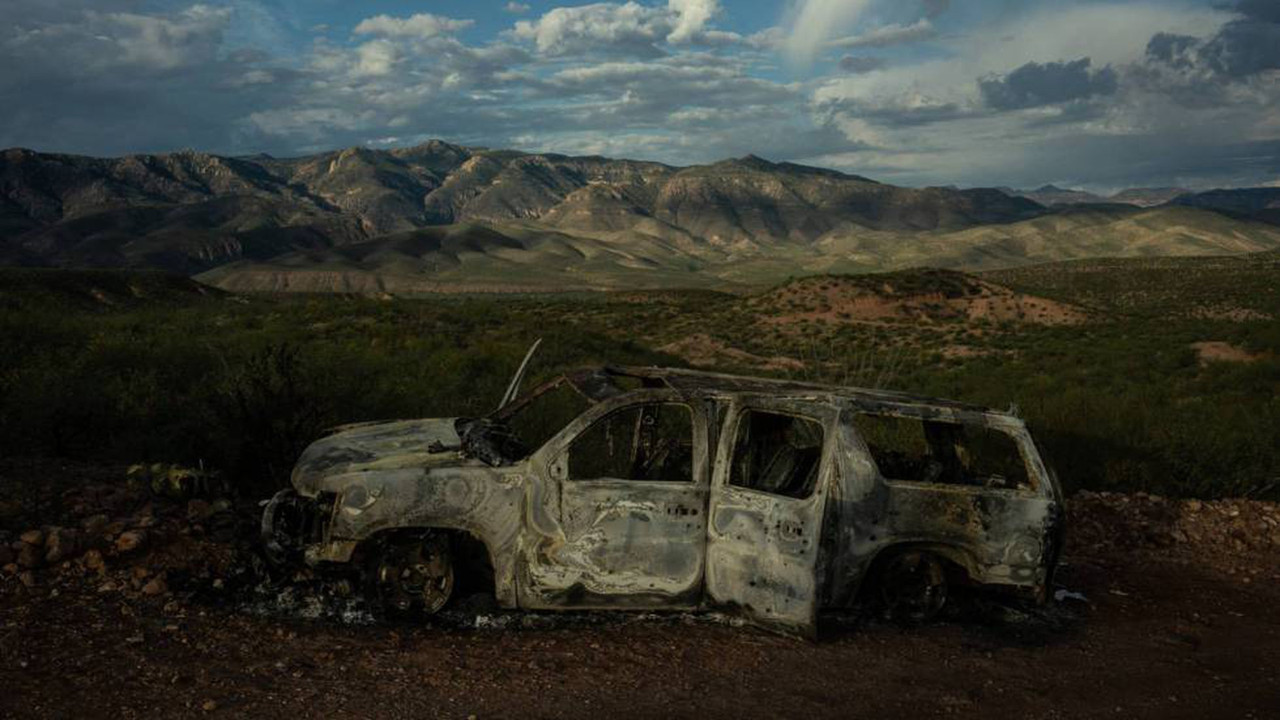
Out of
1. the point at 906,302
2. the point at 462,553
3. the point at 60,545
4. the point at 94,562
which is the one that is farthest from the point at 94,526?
the point at 906,302

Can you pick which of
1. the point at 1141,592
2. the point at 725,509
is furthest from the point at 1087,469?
the point at 725,509

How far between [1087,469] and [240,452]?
9.65 m

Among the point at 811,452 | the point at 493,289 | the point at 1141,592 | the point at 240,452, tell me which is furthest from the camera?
the point at 493,289

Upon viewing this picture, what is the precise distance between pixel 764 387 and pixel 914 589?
188cm

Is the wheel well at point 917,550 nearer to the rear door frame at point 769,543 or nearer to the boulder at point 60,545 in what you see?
the rear door frame at point 769,543

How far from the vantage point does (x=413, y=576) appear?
6328 mm

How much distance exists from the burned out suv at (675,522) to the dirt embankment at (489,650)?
31 cm

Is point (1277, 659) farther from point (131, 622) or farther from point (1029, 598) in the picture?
point (131, 622)

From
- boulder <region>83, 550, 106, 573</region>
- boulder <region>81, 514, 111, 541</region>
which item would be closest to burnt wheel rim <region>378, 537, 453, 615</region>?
boulder <region>83, 550, 106, 573</region>

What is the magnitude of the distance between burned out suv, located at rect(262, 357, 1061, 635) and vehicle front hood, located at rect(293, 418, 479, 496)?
0.07ft

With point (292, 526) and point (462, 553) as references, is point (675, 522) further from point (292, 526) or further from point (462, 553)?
point (292, 526)

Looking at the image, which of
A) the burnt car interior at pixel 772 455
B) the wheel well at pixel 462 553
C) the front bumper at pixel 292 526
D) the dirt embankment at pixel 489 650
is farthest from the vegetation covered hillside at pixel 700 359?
the burnt car interior at pixel 772 455

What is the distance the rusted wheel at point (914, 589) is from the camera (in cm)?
676

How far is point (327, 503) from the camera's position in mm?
6152
